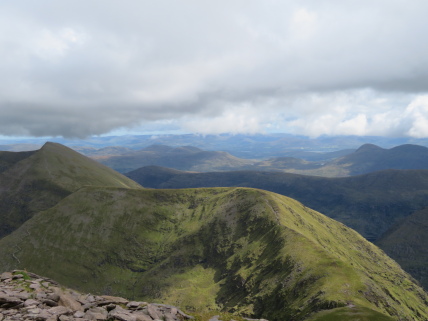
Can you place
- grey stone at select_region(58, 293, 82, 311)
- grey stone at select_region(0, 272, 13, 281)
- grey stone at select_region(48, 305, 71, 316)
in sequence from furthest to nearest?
grey stone at select_region(0, 272, 13, 281) → grey stone at select_region(58, 293, 82, 311) → grey stone at select_region(48, 305, 71, 316)

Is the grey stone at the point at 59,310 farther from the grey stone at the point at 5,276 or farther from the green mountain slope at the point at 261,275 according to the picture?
the green mountain slope at the point at 261,275

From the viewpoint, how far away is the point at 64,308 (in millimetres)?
31484

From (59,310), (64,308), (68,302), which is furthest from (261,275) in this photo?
(59,310)

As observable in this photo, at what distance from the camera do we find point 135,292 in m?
178

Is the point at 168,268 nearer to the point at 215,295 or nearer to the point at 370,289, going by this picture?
the point at 215,295

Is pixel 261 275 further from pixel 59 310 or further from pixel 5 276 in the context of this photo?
pixel 59 310

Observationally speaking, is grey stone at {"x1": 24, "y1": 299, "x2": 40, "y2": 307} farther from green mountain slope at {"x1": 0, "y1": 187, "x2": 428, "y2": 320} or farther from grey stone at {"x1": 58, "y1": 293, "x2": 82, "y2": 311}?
green mountain slope at {"x1": 0, "y1": 187, "x2": 428, "y2": 320}

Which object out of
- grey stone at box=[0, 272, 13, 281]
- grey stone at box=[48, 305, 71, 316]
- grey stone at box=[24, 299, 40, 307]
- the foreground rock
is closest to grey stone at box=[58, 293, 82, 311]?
the foreground rock

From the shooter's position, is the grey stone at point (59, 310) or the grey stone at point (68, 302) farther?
the grey stone at point (68, 302)

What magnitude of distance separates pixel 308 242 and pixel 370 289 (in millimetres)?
46098

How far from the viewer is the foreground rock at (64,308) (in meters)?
29.6

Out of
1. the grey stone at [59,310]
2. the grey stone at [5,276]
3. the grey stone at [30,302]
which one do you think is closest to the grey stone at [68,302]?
the grey stone at [59,310]

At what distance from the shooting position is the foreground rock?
2959 cm

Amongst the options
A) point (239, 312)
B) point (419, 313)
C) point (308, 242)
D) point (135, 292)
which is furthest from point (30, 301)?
point (419, 313)
